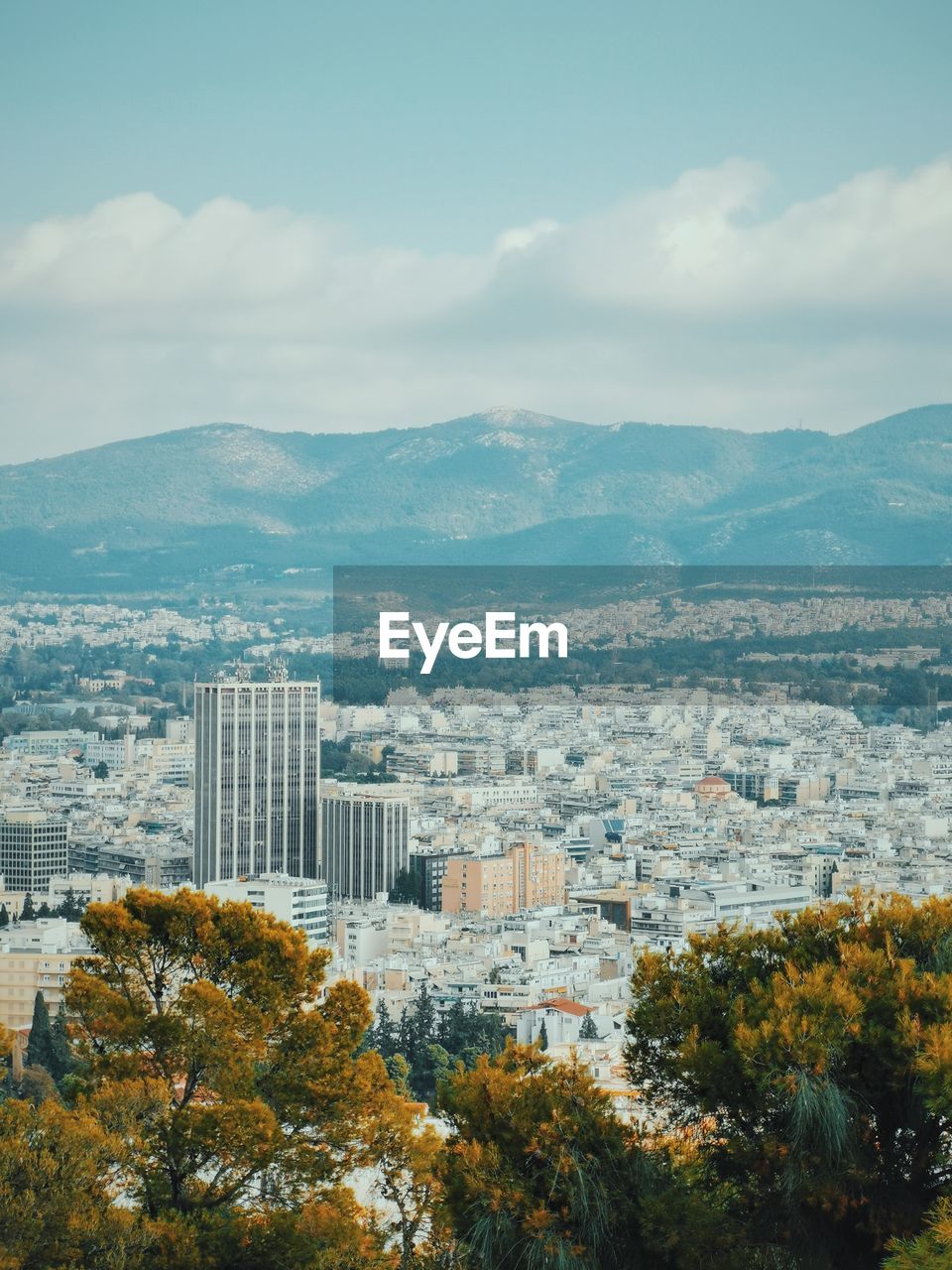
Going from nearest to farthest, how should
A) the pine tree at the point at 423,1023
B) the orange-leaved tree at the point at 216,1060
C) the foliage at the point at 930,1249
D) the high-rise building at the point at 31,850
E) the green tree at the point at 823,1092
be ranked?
1. the foliage at the point at 930,1249
2. the green tree at the point at 823,1092
3. the orange-leaved tree at the point at 216,1060
4. the pine tree at the point at 423,1023
5. the high-rise building at the point at 31,850

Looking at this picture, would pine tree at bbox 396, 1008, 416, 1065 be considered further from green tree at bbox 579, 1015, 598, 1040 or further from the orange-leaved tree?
the orange-leaved tree

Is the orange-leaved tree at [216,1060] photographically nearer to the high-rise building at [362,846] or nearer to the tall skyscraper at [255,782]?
the tall skyscraper at [255,782]

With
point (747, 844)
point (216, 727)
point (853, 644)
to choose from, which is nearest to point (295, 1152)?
point (216, 727)

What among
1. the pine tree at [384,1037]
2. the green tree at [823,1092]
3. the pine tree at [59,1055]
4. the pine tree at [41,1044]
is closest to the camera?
the green tree at [823,1092]

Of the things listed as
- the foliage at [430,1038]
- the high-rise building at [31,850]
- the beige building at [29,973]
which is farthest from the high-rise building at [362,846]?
the foliage at [430,1038]

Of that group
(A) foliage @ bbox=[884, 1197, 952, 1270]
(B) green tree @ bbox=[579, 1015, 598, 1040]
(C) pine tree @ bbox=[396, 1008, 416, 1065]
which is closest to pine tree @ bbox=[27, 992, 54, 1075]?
(C) pine tree @ bbox=[396, 1008, 416, 1065]

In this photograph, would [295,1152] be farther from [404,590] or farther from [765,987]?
[404,590]
